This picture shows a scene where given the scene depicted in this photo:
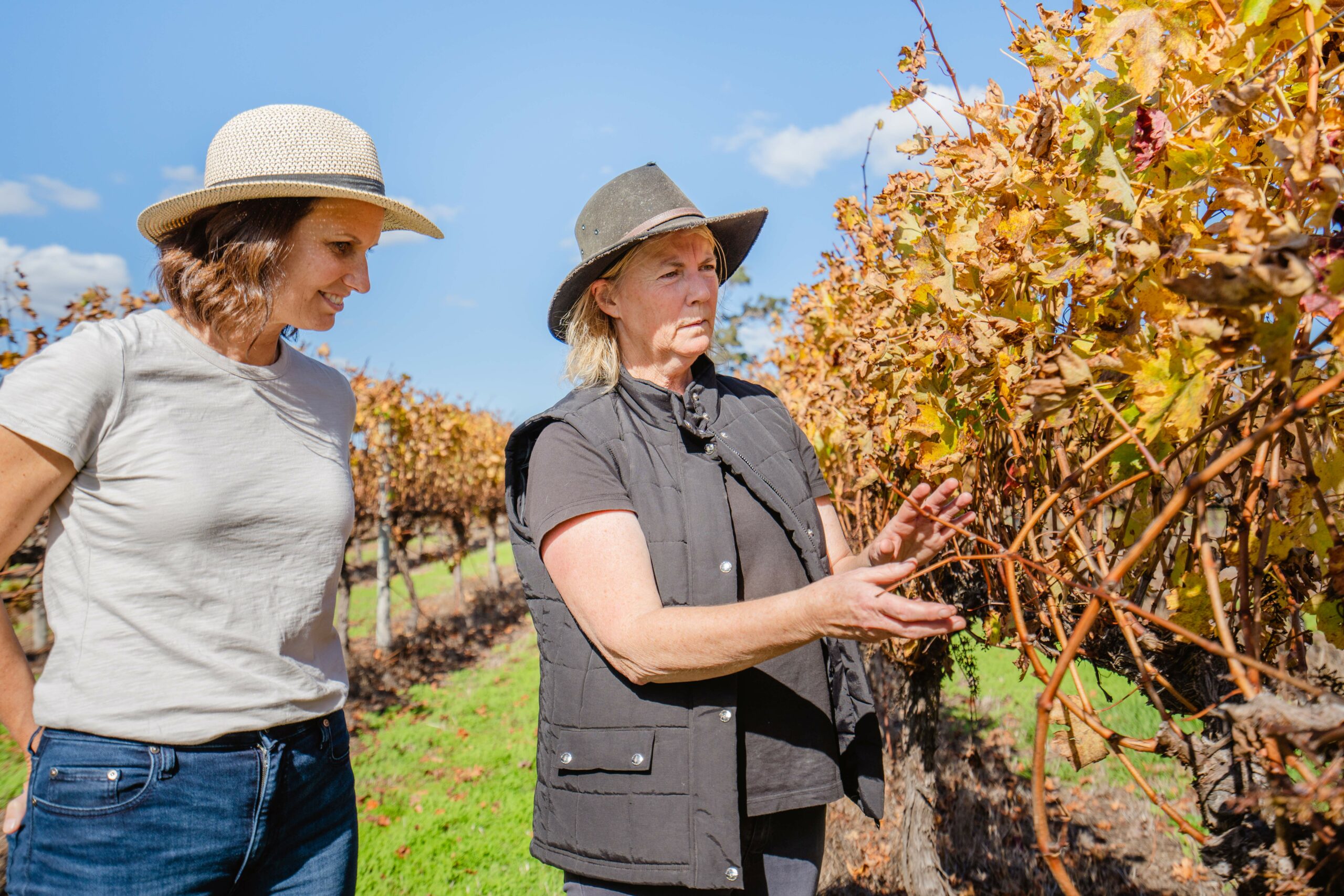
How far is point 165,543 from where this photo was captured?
5.18 feet

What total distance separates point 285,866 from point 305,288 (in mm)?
1190

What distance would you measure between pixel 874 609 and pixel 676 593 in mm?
551

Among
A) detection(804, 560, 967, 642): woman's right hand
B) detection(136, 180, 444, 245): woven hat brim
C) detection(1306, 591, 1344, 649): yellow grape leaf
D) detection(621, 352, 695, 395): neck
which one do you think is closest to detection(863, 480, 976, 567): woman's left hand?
detection(804, 560, 967, 642): woman's right hand

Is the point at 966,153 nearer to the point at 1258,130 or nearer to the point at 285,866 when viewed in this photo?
the point at 1258,130

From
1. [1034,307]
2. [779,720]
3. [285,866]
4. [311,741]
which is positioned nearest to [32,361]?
[311,741]

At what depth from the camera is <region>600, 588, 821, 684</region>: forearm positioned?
135 cm

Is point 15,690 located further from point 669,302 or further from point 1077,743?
point 1077,743

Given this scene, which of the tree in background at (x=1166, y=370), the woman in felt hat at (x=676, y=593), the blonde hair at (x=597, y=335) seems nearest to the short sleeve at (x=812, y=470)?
the woman in felt hat at (x=676, y=593)

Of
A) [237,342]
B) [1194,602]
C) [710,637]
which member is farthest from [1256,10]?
[237,342]

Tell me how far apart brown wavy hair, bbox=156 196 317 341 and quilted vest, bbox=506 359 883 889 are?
601 millimetres

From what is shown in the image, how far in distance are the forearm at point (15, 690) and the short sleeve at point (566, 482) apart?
1006mm

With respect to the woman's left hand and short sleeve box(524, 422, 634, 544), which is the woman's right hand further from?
short sleeve box(524, 422, 634, 544)

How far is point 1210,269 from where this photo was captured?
29.3 inches

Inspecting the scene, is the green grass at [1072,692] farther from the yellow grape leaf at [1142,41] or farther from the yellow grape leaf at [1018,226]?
the yellow grape leaf at [1142,41]
